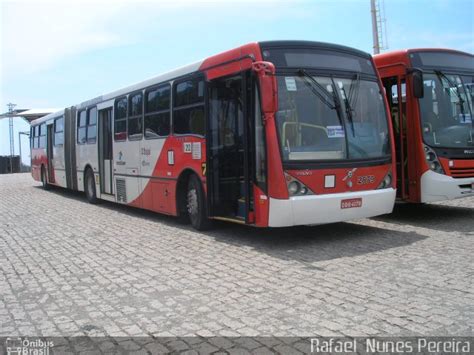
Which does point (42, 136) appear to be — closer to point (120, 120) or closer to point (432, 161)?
point (120, 120)

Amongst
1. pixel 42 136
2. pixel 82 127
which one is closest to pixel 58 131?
pixel 42 136

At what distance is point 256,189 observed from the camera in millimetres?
7258

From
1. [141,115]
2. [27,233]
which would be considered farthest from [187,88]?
[27,233]

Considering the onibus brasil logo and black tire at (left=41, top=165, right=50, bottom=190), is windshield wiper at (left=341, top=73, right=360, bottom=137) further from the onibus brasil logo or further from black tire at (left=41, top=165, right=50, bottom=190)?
black tire at (left=41, top=165, right=50, bottom=190)

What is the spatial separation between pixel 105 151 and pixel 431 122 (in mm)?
8300

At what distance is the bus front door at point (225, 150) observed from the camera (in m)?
8.06

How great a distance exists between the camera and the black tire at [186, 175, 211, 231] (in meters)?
8.70

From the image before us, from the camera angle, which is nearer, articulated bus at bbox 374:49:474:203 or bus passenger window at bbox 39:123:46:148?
articulated bus at bbox 374:49:474:203

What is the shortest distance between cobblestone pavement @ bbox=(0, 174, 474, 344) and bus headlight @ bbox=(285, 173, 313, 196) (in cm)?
82

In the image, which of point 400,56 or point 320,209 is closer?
point 320,209

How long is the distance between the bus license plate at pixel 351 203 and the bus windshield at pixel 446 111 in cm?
237

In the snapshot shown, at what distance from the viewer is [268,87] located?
6758 mm

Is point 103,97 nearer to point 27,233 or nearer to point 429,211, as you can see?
point 27,233

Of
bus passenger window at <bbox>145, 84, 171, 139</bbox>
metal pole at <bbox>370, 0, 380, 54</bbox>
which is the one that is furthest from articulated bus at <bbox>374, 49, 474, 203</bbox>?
metal pole at <bbox>370, 0, 380, 54</bbox>
